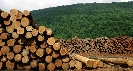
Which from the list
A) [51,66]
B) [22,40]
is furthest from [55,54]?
[22,40]

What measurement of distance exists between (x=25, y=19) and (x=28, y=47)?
1.09m

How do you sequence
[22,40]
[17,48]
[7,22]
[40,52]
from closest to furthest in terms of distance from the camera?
[40,52] → [17,48] → [22,40] → [7,22]

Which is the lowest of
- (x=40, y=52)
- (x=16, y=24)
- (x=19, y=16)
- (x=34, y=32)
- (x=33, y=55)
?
(x=33, y=55)

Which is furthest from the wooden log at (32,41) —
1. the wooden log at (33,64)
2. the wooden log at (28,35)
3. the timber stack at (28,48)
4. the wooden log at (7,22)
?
the wooden log at (7,22)

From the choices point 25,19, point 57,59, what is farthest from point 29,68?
point 25,19

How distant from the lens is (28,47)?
34.6ft

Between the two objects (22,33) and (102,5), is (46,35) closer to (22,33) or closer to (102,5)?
(22,33)

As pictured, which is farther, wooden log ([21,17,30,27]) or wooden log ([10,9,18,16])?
wooden log ([10,9,18,16])

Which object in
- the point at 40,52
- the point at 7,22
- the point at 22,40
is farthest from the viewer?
the point at 7,22

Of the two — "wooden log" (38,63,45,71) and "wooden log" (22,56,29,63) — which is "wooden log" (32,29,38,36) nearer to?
"wooden log" (22,56,29,63)

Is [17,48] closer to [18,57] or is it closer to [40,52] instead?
[18,57]

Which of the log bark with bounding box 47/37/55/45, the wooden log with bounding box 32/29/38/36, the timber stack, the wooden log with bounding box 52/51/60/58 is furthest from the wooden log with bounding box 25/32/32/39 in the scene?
the wooden log with bounding box 52/51/60/58

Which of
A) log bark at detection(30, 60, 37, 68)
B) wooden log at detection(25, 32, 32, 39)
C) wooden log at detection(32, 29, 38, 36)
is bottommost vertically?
log bark at detection(30, 60, 37, 68)

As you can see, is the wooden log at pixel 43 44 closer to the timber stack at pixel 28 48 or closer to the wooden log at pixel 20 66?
the timber stack at pixel 28 48
